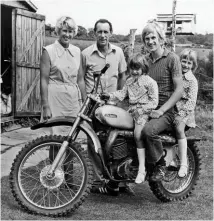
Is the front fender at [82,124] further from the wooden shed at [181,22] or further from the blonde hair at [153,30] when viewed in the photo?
the wooden shed at [181,22]

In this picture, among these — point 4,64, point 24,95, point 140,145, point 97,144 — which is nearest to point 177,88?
point 140,145

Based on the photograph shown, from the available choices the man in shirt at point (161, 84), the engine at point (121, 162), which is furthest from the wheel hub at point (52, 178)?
the man in shirt at point (161, 84)

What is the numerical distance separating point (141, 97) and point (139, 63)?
1.04 ft

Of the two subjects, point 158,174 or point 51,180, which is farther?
point 158,174

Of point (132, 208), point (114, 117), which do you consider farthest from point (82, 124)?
point (132, 208)

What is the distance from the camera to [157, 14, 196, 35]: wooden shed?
1008cm

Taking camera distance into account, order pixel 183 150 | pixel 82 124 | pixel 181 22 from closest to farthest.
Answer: pixel 82 124 < pixel 183 150 < pixel 181 22

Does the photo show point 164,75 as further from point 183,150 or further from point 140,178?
point 140,178

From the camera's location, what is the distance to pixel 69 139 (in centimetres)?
435

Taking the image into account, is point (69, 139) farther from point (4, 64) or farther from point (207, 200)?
point (4, 64)

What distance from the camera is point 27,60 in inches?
415

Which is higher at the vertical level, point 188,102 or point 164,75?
point 164,75

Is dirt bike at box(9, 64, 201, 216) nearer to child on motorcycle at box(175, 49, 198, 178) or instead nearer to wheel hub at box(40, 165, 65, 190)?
wheel hub at box(40, 165, 65, 190)

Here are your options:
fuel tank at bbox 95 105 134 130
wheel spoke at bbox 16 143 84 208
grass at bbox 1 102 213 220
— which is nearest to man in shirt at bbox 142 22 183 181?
fuel tank at bbox 95 105 134 130
